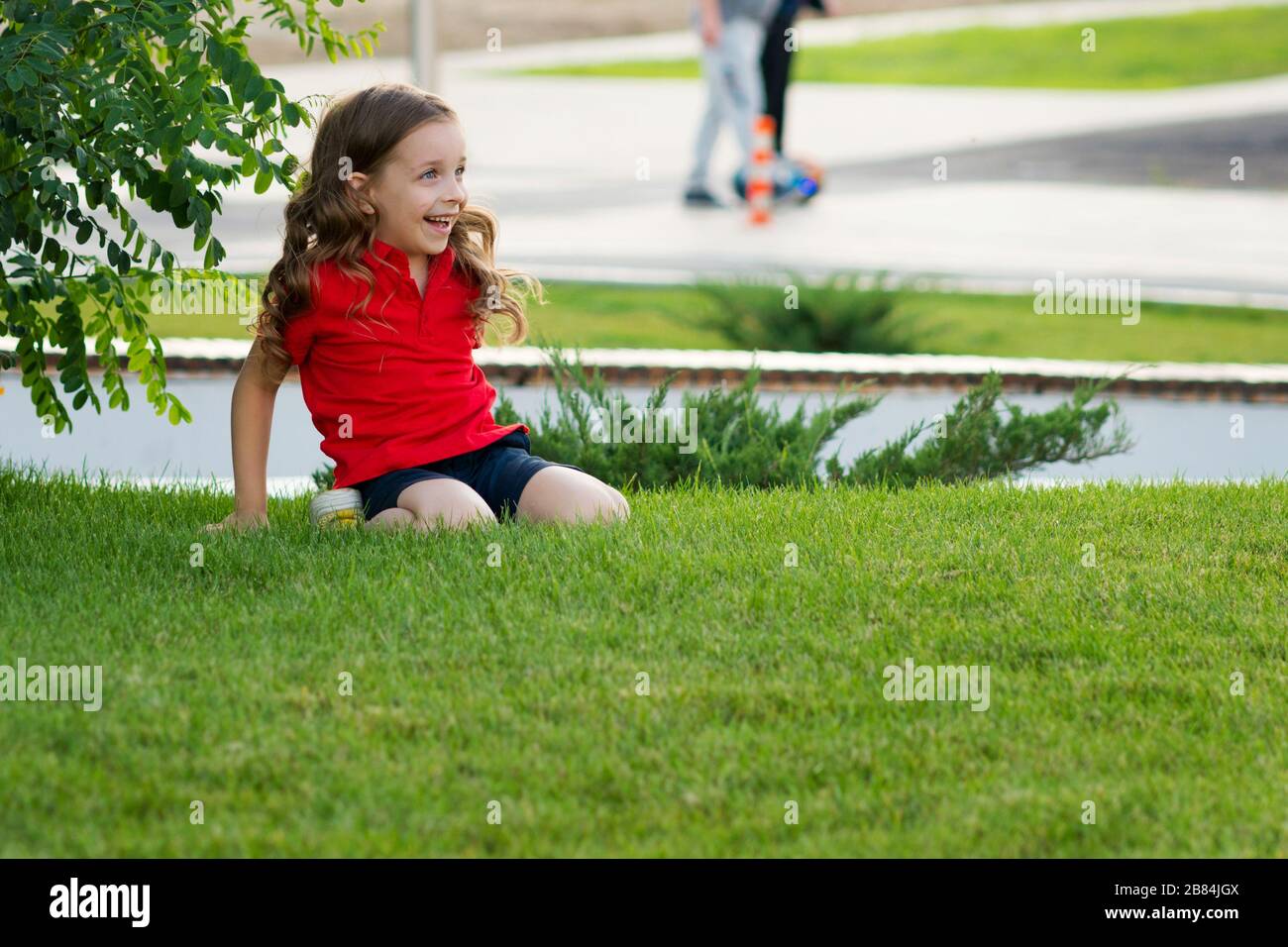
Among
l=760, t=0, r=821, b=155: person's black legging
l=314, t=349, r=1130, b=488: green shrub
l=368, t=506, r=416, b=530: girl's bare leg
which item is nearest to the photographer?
l=368, t=506, r=416, b=530: girl's bare leg

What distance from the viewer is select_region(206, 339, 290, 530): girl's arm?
4684 mm

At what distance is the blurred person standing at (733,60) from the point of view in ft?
48.3

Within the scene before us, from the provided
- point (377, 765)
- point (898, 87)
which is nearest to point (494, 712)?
point (377, 765)

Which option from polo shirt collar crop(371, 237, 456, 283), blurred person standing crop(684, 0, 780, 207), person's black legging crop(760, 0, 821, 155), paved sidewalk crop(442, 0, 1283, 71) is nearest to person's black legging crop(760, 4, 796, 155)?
person's black legging crop(760, 0, 821, 155)

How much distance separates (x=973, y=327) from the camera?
11.2m

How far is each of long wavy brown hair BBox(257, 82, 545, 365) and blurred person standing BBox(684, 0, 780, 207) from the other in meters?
10.3

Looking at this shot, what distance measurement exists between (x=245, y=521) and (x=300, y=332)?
1.81ft

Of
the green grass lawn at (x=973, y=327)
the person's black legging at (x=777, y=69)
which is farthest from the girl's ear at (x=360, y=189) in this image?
the person's black legging at (x=777, y=69)

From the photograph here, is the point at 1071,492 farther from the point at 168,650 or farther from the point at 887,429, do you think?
the point at 168,650

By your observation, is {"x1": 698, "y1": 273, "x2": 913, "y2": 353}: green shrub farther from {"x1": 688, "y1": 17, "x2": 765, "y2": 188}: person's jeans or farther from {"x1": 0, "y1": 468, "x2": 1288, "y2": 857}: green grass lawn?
{"x1": 688, "y1": 17, "x2": 765, "y2": 188}: person's jeans

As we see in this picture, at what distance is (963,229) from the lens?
1512cm

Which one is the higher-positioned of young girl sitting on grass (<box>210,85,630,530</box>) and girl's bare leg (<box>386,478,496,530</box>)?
young girl sitting on grass (<box>210,85,630,530</box>)

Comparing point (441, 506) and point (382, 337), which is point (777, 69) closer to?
point (382, 337)

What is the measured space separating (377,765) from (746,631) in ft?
3.45
